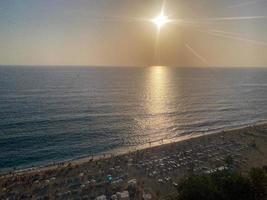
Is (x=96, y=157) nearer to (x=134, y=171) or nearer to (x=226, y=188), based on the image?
(x=134, y=171)

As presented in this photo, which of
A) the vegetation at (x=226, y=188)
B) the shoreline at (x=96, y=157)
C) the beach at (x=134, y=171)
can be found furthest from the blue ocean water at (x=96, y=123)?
the vegetation at (x=226, y=188)

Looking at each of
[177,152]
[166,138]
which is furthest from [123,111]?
[177,152]

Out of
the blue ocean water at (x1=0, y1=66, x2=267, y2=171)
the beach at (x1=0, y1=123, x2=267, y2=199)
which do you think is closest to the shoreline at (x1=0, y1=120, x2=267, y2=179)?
the beach at (x1=0, y1=123, x2=267, y2=199)

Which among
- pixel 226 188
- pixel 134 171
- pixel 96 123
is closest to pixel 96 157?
pixel 134 171

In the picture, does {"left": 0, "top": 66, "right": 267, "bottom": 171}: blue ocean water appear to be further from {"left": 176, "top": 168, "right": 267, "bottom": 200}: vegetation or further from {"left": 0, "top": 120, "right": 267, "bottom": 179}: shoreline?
{"left": 176, "top": 168, "right": 267, "bottom": 200}: vegetation

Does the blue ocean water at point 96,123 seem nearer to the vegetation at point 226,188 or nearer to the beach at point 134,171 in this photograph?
the beach at point 134,171

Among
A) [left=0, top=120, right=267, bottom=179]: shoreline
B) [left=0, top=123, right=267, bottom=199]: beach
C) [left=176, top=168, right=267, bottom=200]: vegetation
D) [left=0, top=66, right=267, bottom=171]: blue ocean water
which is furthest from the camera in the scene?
[left=0, top=66, right=267, bottom=171]: blue ocean water

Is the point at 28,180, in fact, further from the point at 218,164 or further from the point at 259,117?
the point at 259,117

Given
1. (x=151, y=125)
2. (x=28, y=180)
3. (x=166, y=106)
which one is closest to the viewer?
(x=28, y=180)
